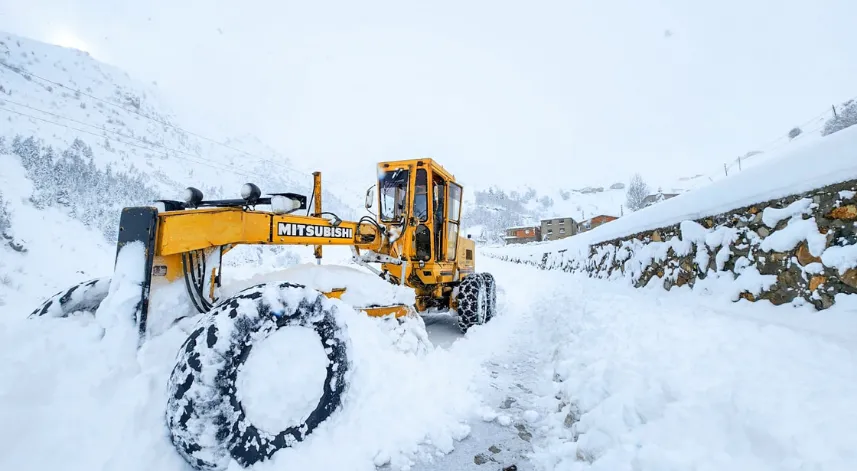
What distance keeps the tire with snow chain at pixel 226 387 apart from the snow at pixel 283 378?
4 cm

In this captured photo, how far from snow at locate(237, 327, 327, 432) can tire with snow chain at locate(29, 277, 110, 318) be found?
156cm

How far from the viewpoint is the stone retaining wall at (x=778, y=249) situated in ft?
7.39

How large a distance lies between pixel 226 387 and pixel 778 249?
3769mm

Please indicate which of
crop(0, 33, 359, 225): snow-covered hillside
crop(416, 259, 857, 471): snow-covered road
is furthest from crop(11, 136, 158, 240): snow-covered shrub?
crop(416, 259, 857, 471): snow-covered road

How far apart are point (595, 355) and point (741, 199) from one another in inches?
69.5

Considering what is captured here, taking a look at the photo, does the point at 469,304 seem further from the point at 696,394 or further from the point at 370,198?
the point at 696,394

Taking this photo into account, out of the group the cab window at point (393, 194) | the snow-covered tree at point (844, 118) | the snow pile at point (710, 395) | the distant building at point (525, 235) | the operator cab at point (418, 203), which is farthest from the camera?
the distant building at point (525, 235)

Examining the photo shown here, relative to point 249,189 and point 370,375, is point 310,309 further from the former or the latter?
point 249,189

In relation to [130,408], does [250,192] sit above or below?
above

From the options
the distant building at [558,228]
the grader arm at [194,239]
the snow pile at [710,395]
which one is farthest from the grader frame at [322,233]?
the distant building at [558,228]

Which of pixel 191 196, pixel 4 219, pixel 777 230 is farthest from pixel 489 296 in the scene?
pixel 4 219

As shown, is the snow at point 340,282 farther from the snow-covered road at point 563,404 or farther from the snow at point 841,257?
the snow at point 841,257

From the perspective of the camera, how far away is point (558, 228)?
6031 cm

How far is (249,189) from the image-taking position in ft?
11.2
